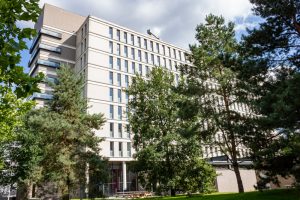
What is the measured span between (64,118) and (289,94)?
18.5 meters

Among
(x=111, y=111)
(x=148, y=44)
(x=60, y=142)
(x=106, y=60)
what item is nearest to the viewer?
(x=60, y=142)

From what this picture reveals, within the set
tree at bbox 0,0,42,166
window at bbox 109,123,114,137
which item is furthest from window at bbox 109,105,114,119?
tree at bbox 0,0,42,166

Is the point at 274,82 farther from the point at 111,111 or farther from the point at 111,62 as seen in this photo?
the point at 111,62

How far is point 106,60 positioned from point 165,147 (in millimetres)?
28231

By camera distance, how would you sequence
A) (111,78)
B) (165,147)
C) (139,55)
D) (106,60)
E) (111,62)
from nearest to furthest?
(165,147)
(111,78)
(106,60)
(111,62)
(139,55)

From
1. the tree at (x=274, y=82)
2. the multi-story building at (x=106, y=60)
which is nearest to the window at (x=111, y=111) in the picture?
the multi-story building at (x=106, y=60)

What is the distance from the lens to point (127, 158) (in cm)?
4616

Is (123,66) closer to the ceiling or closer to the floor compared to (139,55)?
closer to the floor

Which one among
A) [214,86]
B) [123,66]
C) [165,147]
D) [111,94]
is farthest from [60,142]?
[123,66]

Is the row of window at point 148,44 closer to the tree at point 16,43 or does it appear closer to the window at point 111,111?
the window at point 111,111

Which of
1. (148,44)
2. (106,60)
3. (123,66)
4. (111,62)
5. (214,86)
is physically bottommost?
(214,86)

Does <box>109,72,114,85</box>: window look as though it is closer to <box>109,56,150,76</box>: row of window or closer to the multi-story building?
the multi-story building

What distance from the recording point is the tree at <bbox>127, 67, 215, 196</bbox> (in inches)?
997

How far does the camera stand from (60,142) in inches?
934
